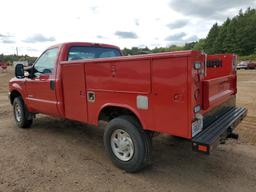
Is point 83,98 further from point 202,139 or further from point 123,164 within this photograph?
point 202,139

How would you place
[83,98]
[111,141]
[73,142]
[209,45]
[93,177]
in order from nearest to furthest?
[93,177]
[111,141]
[83,98]
[73,142]
[209,45]

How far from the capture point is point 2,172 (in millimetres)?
3953

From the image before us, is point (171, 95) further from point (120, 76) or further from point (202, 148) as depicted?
point (120, 76)

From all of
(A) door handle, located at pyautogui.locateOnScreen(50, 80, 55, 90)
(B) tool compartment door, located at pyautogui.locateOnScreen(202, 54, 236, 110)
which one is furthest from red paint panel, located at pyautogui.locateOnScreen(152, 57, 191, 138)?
(A) door handle, located at pyautogui.locateOnScreen(50, 80, 55, 90)

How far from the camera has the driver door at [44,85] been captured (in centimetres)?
503

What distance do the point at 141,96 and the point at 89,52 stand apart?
253 centimetres

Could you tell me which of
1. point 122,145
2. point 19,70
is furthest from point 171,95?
point 19,70

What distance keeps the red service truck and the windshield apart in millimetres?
21

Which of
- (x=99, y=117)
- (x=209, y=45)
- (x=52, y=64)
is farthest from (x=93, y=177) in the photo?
(x=209, y=45)

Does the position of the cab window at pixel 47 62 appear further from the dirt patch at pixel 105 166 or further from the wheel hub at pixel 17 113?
the dirt patch at pixel 105 166

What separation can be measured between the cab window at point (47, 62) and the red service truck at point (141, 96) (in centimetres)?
3

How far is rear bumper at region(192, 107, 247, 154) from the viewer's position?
9.93ft

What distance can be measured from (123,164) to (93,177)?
0.48 metres

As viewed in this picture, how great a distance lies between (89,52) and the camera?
18.1 ft
